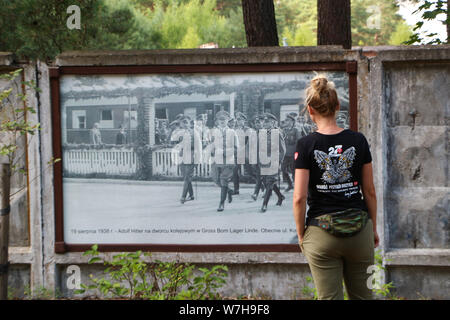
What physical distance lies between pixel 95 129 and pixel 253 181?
1.68 meters

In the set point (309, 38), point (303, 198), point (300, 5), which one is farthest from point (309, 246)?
point (300, 5)

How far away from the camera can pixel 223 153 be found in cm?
543

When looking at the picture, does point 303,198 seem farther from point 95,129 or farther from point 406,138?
point 95,129

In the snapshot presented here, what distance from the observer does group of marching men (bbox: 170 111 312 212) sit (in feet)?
17.7

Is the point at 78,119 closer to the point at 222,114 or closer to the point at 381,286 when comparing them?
the point at 222,114

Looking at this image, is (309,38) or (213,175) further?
(309,38)

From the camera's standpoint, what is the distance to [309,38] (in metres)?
37.4

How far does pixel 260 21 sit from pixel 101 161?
283 cm

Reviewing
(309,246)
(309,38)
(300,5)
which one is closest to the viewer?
(309,246)

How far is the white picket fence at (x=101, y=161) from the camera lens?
551cm

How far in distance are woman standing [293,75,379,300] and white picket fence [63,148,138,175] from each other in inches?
101

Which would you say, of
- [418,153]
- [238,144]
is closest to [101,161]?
[238,144]

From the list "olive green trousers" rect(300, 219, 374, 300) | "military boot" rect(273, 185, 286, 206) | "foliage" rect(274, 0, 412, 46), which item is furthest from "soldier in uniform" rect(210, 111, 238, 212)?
"foliage" rect(274, 0, 412, 46)

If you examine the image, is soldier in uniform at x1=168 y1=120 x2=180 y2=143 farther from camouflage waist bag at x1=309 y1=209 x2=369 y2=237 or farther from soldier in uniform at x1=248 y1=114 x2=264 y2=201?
camouflage waist bag at x1=309 y1=209 x2=369 y2=237
